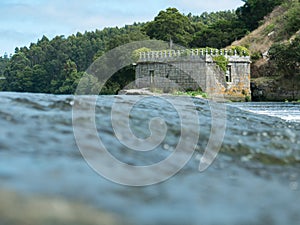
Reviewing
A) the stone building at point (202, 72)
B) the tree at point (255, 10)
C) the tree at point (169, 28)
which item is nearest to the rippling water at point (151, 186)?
the stone building at point (202, 72)

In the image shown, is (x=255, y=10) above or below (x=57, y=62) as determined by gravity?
above

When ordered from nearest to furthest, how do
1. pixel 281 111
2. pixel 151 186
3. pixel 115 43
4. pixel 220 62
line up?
1. pixel 151 186
2. pixel 281 111
3. pixel 220 62
4. pixel 115 43

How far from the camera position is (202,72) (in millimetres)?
26906

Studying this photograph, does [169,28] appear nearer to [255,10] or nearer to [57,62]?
[255,10]

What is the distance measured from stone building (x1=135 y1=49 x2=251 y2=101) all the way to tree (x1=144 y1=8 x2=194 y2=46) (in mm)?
14045

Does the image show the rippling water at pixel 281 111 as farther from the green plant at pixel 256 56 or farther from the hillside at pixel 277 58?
the green plant at pixel 256 56

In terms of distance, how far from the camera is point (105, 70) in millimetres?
38469

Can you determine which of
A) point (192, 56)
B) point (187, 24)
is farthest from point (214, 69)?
point (187, 24)

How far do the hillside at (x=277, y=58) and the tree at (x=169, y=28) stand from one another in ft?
30.6

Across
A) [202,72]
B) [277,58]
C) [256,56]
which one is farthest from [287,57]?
[202,72]

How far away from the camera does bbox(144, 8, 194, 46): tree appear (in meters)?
42.4

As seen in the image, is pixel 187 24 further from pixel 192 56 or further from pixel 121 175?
pixel 121 175

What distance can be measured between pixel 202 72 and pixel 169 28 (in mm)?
17308

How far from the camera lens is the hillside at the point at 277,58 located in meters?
27.5
